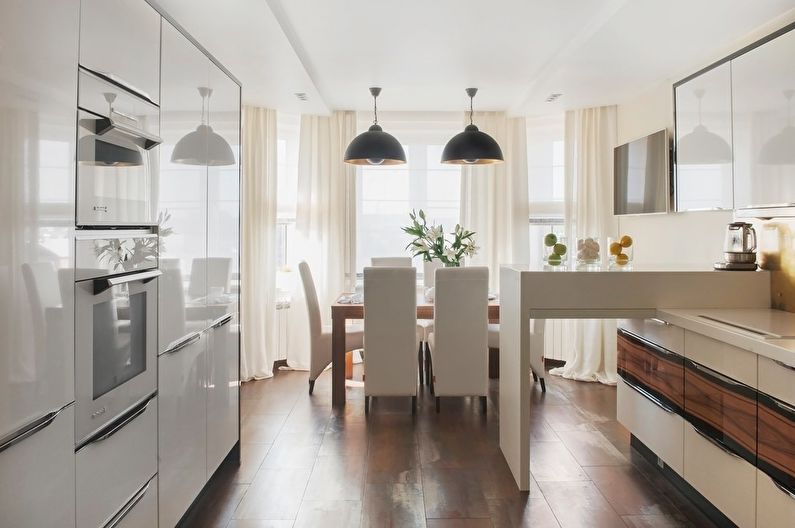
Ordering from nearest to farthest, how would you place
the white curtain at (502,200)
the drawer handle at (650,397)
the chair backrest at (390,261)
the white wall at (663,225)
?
the drawer handle at (650,397)
the white wall at (663,225)
the chair backrest at (390,261)
the white curtain at (502,200)

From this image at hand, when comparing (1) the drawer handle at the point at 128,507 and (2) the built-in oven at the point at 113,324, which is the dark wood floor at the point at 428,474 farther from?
(2) the built-in oven at the point at 113,324

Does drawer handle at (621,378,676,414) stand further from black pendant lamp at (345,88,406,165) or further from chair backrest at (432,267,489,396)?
black pendant lamp at (345,88,406,165)

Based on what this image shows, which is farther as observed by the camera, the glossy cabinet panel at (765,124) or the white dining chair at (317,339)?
the white dining chair at (317,339)

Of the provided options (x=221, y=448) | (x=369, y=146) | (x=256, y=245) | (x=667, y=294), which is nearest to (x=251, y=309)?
(x=256, y=245)

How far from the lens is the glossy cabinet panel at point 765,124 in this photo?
2.54m

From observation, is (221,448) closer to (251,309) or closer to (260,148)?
(251,309)

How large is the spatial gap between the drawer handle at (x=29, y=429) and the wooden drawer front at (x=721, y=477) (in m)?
2.26

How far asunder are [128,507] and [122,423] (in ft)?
0.96

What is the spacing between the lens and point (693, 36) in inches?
123

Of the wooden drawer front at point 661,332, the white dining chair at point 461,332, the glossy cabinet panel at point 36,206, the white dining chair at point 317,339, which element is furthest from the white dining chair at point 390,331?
the glossy cabinet panel at point 36,206

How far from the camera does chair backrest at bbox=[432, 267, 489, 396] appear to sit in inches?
148

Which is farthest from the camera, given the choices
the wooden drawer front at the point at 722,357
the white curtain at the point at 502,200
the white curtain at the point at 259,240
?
the white curtain at the point at 502,200

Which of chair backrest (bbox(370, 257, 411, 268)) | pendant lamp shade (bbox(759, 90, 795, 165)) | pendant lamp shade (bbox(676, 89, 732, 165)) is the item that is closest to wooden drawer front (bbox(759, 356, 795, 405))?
pendant lamp shade (bbox(759, 90, 795, 165))

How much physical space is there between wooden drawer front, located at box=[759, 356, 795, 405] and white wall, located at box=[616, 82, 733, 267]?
4.30 ft
